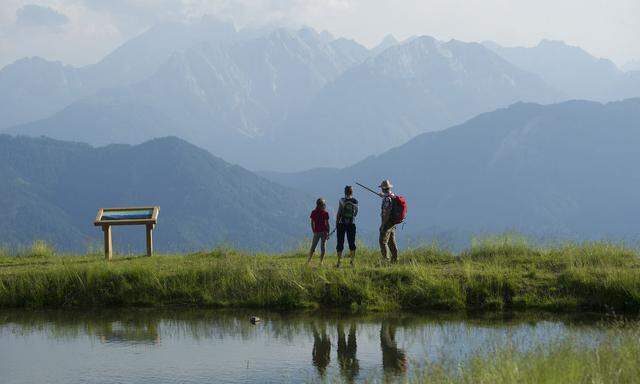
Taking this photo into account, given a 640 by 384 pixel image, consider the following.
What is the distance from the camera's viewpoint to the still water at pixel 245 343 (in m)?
12.2

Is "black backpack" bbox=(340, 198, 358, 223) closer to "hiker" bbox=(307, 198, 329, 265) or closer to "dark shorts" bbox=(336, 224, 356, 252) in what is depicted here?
"dark shorts" bbox=(336, 224, 356, 252)

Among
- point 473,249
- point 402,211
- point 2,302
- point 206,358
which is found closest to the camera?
point 206,358

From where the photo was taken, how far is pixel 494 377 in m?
9.15

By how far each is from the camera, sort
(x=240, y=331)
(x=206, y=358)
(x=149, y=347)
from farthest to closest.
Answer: (x=240, y=331), (x=149, y=347), (x=206, y=358)

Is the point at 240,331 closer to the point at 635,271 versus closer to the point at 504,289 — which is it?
the point at 504,289

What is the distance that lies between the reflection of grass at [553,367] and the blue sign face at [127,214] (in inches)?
510

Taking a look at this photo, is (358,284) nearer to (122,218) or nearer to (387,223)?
(387,223)

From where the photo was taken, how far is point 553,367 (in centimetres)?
987

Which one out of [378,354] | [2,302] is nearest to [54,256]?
[2,302]

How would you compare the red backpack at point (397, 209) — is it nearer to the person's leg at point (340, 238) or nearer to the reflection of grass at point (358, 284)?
the reflection of grass at point (358, 284)

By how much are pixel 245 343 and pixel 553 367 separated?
19.0 ft

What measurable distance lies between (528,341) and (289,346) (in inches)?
147

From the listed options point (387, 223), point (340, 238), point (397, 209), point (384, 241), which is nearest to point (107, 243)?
point (340, 238)

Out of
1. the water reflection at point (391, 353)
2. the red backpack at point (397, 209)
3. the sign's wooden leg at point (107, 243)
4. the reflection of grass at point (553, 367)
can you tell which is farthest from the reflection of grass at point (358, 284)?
the reflection of grass at point (553, 367)
